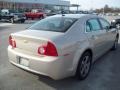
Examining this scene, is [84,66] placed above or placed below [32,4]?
below

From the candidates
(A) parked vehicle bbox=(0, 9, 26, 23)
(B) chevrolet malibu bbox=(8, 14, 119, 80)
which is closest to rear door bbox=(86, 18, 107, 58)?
(B) chevrolet malibu bbox=(8, 14, 119, 80)

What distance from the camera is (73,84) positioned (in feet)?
14.7

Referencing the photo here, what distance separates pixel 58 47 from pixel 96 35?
1768mm

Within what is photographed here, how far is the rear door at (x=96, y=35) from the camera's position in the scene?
16.3 feet

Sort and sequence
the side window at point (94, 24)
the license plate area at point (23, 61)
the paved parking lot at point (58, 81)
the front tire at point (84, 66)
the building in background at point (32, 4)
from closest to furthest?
1. the license plate area at point (23, 61)
2. the paved parking lot at point (58, 81)
3. the front tire at point (84, 66)
4. the side window at point (94, 24)
5. the building in background at point (32, 4)

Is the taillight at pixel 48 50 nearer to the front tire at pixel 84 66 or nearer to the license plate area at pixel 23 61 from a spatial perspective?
the license plate area at pixel 23 61

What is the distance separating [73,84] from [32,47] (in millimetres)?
1307

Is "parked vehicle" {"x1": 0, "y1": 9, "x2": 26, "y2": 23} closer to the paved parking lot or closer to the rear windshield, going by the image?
the paved parking lot

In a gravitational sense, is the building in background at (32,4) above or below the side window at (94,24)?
above

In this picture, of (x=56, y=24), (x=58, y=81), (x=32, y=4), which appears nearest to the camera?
(x=58, y=81)

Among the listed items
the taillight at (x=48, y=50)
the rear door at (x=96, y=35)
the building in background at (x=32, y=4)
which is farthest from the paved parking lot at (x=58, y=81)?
the building in background at (x=32, y=4)

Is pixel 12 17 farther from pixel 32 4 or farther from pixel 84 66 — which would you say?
pixel 32 4

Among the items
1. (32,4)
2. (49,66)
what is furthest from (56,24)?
(32,4)

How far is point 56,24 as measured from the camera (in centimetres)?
484
